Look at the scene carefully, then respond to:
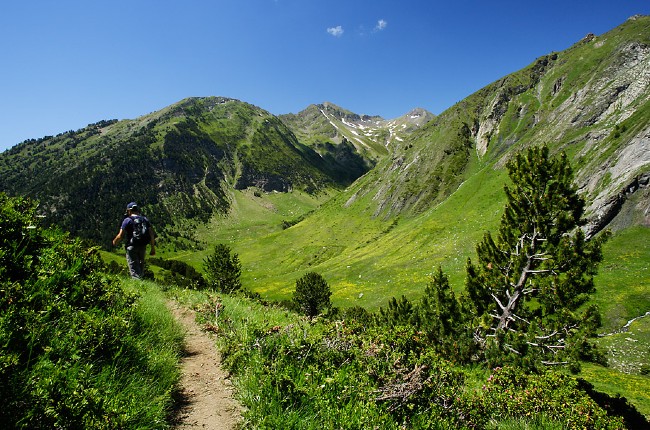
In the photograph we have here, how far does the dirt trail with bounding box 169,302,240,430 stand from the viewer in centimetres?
455

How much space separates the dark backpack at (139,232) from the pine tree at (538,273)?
16002mm

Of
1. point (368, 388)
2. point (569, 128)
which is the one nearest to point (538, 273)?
point (368, 388)

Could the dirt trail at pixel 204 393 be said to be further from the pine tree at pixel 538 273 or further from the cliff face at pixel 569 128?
the cliff face at pixel 569 128

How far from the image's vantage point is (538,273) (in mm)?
17781

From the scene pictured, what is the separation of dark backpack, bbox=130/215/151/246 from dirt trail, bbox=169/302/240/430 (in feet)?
20.5

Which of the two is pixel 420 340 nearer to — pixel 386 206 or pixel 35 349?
pixel 35 349

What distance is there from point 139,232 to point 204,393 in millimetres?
9182

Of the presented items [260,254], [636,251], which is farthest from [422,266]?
[260,254]

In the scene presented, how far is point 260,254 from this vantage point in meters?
192

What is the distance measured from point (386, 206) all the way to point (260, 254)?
256 feet

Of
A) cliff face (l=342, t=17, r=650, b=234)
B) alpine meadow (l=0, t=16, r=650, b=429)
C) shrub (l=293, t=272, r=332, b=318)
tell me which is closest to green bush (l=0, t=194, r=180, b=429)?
alpine meadow (l=0, t=16, r=650, b=429)

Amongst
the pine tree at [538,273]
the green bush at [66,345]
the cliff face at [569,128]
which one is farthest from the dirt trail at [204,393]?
the cliff face at [569,128]

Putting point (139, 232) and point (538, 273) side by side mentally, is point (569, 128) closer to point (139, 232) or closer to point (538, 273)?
point (538, 273)

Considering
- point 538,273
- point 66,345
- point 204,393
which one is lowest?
point 538,273
